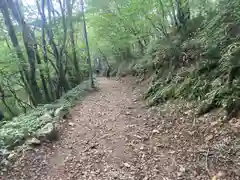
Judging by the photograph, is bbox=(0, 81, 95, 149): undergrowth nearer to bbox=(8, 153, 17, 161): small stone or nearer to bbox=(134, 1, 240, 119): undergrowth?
bbox=(8, 153, 17, 161): small stone

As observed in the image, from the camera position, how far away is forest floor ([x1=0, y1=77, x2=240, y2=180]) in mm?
3279

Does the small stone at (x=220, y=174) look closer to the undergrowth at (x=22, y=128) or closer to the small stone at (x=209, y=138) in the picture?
the small stone at (x=209, y=138)

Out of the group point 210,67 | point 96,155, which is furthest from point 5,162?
point 210,67

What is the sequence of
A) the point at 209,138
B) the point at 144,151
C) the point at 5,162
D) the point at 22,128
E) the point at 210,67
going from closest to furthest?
the point at 209,138
the point at 5,162
the point at 144,151
the point at 22,128
the point at 210,67

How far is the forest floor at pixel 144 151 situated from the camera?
3.28 metres

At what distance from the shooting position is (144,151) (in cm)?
415

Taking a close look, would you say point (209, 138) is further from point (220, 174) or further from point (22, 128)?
point (22, 128)

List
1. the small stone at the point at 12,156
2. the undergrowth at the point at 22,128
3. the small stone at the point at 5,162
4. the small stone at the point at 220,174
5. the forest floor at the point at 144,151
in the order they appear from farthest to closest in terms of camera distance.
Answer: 1. the undergrowth at the point at 22,128
2. the small stone at the point at 12,156
3. the small stone at the point at 5,162
4. the forest floor at the point at 144,151
5. the small stone at the point at 220,174

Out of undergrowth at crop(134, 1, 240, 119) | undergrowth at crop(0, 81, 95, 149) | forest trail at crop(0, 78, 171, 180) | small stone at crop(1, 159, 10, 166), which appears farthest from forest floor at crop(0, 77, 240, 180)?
undergrowth at crop(0, 81, 95, 149)

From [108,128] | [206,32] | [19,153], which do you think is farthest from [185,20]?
[19,153]

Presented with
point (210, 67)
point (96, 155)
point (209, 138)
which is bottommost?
point (96, 155)

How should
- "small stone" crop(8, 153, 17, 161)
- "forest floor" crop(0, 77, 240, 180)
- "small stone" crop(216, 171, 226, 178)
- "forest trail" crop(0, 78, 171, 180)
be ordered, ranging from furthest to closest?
"small stone" crop(8, 153, 17, 161), "forest trail" crop(0, 78, 171, 180), "forest floor" crop(0, 77, 240, 180), "small stone" crop(216, 171, 226, 178)

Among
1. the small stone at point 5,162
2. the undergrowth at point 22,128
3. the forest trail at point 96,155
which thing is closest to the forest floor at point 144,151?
the forest trail at point 96,155

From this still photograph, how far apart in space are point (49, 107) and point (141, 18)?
727 centimetres
